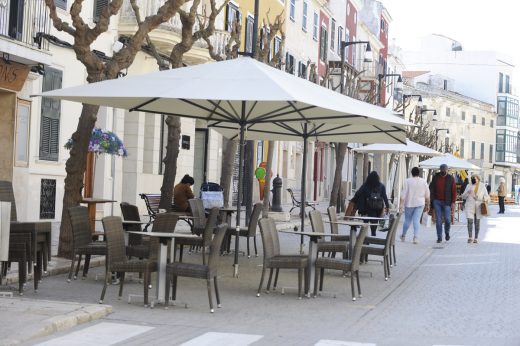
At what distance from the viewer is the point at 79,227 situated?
12.7 meters

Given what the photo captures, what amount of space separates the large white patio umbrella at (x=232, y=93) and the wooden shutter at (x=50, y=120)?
852cm

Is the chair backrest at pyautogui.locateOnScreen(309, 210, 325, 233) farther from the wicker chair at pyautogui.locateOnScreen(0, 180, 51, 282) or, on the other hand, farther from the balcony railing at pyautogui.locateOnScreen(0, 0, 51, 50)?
the balcony railing at pyautogui.locateOnScreen(0, 0, 51, 50)

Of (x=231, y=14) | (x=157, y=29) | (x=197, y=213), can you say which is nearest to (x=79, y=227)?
(x=197, y=213)

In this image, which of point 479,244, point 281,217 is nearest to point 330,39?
A: point 281,217

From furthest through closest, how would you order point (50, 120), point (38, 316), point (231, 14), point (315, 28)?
point (315, 28) → point (231, 14) → point (50, 120) → point (38, 316)

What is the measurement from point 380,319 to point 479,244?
47.8 ft

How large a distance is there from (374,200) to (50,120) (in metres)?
7.83

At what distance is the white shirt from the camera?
77.6 ft

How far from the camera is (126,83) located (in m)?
12.5

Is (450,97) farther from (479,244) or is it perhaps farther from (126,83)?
(126,83)

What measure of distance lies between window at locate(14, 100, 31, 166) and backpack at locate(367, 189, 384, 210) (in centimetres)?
759

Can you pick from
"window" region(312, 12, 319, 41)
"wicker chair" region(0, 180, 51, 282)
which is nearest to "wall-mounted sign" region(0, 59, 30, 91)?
"wicker chair" region(0, 180, 51, 282)

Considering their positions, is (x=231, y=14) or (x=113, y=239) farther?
(x=231, y=14)

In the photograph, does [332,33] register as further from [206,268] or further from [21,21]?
[206,268]
